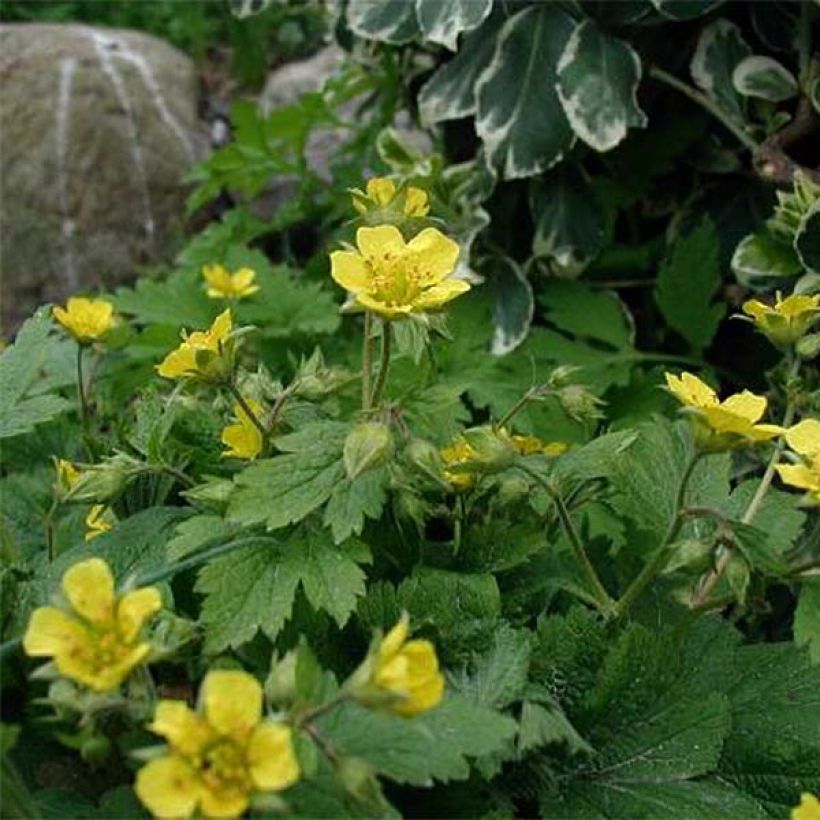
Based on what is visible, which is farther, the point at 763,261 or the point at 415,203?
the point at 763,261

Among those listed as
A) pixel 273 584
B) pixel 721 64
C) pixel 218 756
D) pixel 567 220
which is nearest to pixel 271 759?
pixel 218 756

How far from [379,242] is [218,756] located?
49 centimetres

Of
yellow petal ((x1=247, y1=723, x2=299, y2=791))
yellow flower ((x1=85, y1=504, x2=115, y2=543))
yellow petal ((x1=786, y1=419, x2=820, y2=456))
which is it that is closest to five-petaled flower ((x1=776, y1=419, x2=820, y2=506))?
yellow petal ((x1=786, y1=419, x2=820, y2=456))

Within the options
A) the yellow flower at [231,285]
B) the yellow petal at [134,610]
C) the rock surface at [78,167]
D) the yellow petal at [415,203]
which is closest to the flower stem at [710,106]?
the yellow flower at [231,285]

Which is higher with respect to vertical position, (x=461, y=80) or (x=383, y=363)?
(x=383, y=363)

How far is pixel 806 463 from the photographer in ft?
3.48

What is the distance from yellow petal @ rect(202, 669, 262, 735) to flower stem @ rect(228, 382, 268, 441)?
0.38 m

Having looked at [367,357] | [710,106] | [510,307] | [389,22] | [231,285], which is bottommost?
[510,307]

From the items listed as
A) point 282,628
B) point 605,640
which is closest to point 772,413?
point 605,640

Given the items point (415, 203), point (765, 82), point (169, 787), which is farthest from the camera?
point (765, 82)

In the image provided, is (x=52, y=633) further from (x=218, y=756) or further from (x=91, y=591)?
(x=218, y=756)

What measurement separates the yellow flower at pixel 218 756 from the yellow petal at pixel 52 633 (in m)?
0.09

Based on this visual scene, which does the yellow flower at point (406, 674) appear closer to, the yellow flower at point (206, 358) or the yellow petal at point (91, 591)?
the yellow petal at point (91, 591)

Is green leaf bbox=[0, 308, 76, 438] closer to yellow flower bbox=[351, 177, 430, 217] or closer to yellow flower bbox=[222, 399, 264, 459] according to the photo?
yellow flower bbox=[222, 399, 264, 459]
